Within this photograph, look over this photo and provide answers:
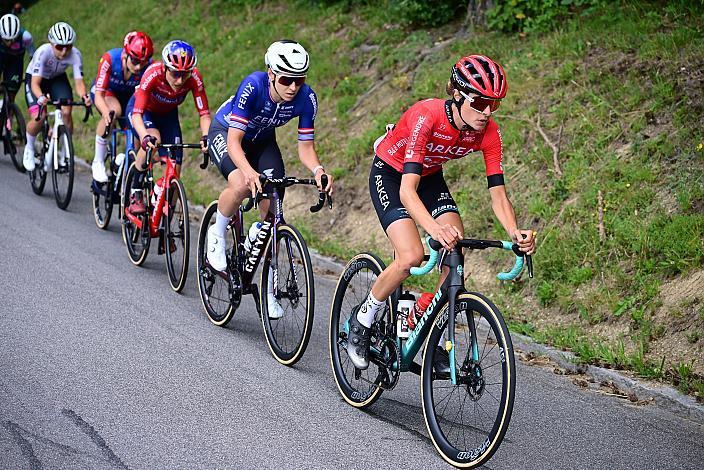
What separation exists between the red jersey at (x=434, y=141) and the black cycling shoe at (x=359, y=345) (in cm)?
111

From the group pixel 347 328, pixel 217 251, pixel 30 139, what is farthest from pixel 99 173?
pixel 347 328

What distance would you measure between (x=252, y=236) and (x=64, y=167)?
581cm

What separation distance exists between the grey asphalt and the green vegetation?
967 mm

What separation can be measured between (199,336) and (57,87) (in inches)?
265

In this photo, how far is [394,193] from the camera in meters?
6.11

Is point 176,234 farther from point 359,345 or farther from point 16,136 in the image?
point 16,136

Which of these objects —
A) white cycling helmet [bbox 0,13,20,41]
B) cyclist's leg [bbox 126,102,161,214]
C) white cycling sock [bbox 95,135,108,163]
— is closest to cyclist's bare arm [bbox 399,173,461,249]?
cyclist's leg [bbox 126,102,161,214]

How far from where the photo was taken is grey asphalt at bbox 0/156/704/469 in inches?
206

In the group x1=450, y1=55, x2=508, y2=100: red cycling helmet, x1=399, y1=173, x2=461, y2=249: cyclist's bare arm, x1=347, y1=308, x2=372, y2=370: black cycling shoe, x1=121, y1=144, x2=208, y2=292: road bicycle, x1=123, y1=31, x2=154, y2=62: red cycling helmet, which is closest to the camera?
x1=399, y1=173, x2=461, y2=249: cyclist's bare arm

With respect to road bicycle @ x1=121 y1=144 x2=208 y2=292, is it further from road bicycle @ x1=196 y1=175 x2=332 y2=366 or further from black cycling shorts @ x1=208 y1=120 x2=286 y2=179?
road bicycle @ x1=196 y1=175 x2=332 y2=366

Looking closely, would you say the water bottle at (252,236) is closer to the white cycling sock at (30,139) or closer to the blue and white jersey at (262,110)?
the blue and white jersey at (262,110)

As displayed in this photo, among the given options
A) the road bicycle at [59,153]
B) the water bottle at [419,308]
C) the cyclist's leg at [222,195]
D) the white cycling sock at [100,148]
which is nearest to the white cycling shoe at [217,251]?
the cyclist's leg at [222,195]

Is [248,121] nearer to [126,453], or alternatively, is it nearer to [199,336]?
[199,336]

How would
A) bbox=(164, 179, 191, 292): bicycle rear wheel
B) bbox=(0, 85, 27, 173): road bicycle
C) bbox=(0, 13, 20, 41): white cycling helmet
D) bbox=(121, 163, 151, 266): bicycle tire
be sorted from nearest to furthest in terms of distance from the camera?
bbox=(164, 179, 191, 292): bicycle rear wheel < bbox=(121, 163, 151, 266): bicycle tire < bbox=(0, 13, 20, 41): white cycling helmet < bbox=(0, 85, 27, 173): road bicycle
